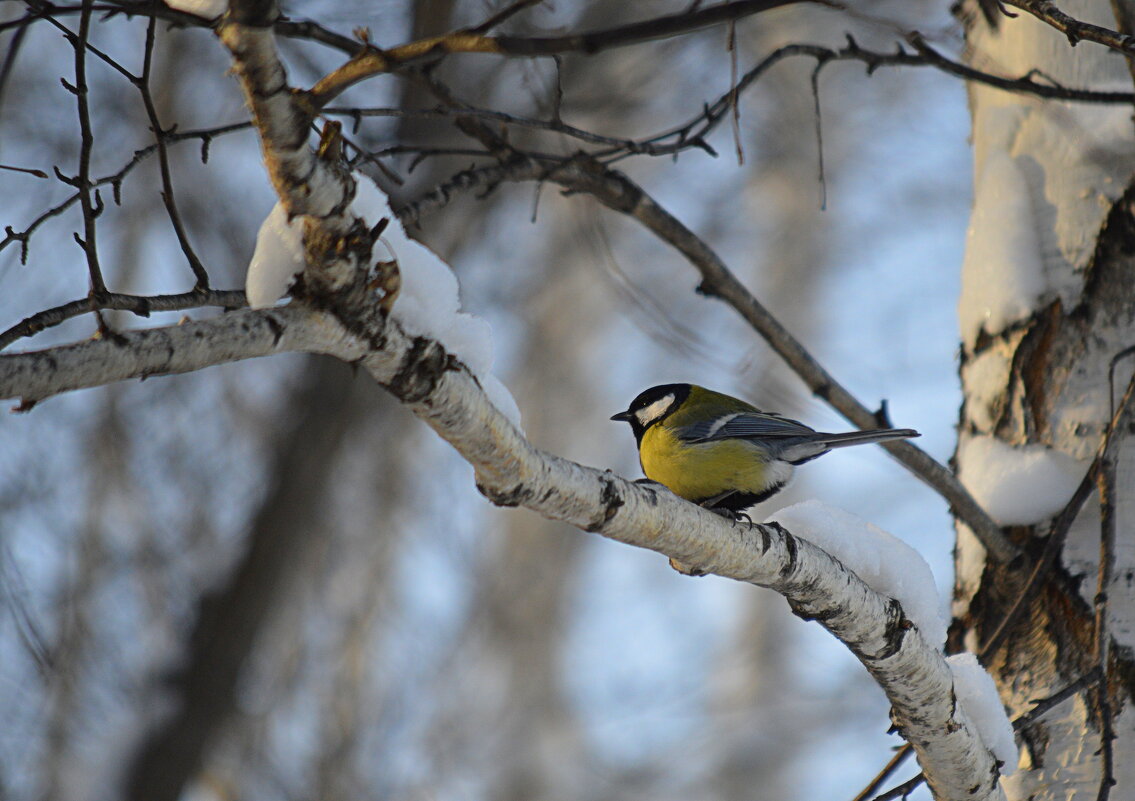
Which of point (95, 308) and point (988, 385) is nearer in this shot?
point (95, 308)

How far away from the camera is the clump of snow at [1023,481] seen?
2.48 meters

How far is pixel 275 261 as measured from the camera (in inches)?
48.9

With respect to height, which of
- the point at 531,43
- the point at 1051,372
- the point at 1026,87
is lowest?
the point at 531,43

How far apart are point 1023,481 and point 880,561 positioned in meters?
0.74

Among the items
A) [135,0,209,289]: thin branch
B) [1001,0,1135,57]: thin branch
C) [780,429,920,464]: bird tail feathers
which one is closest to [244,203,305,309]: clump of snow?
[135,0,209,289]: thin branch

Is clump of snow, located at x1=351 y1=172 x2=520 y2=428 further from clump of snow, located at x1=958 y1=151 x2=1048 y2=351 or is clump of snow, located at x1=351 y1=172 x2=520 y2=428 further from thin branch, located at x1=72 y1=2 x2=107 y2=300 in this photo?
clump of snow, located at x1=958 y1=151 x2=1048 y2=351

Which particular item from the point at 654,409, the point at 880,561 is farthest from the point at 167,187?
the point at 654,409

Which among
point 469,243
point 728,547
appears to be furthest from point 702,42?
point 728,547

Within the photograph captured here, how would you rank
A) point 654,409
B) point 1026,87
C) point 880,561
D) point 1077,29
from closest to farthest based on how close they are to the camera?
point 1077,29
point 880,561
point 1026,87
point 654,409

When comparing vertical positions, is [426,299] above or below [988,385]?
below

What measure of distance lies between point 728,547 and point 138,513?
541 cm

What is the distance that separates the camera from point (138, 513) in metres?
6.19

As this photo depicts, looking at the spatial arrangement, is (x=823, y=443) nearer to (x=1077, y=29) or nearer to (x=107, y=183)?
(x=1077, y=29)

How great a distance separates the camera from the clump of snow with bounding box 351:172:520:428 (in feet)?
4.33
